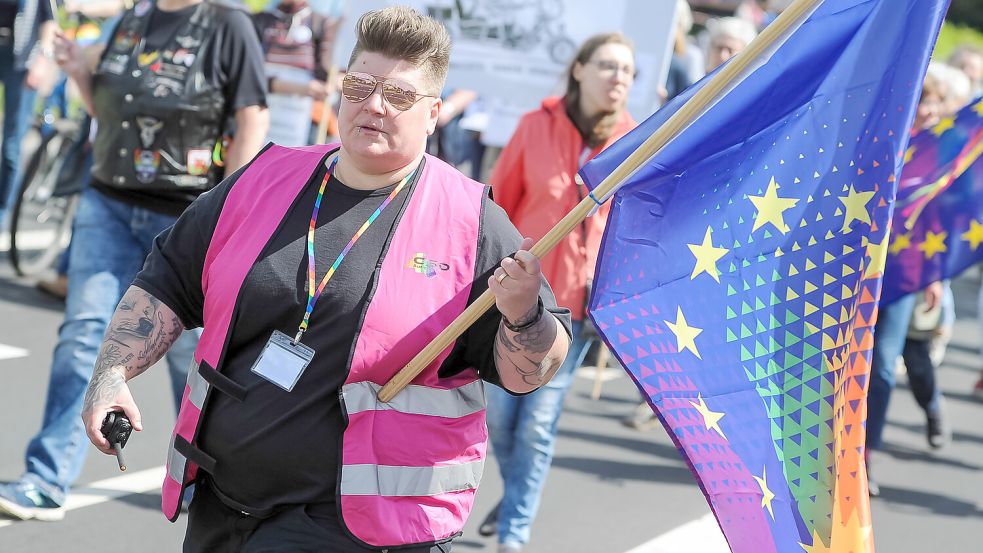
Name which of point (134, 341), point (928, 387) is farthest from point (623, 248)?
point (928, 387)

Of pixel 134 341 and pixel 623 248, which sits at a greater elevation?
pixel 623 248

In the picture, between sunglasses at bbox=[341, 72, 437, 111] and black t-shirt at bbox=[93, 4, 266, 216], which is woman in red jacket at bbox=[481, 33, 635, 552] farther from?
sunglasses at bbox=[341, 72, 437, 111]

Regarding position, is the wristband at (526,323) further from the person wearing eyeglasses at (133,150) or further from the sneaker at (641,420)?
the sneaker at (641,420)

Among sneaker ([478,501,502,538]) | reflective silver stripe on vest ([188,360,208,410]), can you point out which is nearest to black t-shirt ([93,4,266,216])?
sneaker ([478,501,502,538])

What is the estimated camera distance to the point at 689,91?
309cm

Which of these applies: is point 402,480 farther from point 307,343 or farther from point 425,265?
point 425,265

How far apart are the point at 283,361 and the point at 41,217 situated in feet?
25.1

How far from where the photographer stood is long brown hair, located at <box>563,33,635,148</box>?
5.41 metres

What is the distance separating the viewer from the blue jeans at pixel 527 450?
5199 millimetres

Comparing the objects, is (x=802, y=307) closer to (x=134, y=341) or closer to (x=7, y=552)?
(x=134, y=341)

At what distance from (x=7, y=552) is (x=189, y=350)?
960 mm

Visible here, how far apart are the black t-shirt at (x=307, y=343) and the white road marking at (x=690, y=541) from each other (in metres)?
2.92

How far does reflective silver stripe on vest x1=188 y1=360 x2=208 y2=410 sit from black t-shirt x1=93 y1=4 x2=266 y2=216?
2091mm

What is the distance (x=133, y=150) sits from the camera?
4953mm
